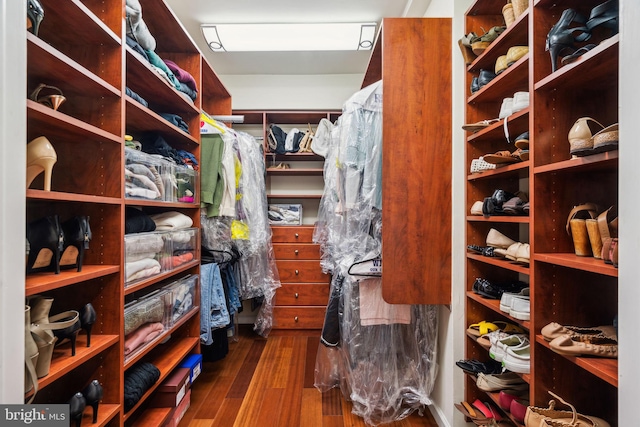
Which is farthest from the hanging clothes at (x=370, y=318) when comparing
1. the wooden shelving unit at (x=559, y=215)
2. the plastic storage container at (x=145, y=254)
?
the plastic storage container at (x=145, y=254)

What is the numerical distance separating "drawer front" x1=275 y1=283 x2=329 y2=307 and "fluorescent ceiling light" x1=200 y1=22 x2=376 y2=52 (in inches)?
81.5

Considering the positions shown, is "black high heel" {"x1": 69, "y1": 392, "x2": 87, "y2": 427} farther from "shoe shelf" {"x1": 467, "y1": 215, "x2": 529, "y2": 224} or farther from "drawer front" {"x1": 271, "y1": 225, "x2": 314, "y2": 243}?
"drawer front" {"x1": 271, "y1": 225, "x2": 314, "y2": 243}

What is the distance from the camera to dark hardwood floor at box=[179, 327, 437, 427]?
5.57 feet

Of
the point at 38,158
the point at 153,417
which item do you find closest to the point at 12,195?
the point at 38,158


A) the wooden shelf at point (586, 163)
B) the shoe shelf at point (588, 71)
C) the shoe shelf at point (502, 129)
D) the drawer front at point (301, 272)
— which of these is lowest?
the drawer front at point (301, 272)

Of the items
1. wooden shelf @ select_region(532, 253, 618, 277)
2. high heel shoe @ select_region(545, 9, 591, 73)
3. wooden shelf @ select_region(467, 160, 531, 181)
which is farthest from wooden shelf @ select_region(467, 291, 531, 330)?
high heel shoe @ select_region(545, 9, 591, 73)

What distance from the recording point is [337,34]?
2484mm

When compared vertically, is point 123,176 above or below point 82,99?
below

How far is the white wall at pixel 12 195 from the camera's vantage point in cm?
71

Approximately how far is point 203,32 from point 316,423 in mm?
2739

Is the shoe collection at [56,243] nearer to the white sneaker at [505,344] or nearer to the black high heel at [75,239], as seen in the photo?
the black high heel at [75,239]

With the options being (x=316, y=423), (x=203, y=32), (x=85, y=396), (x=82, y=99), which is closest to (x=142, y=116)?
(x=82, y=99)

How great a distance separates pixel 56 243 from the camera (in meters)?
0.95

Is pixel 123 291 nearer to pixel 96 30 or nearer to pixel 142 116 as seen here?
pixel 142 116
